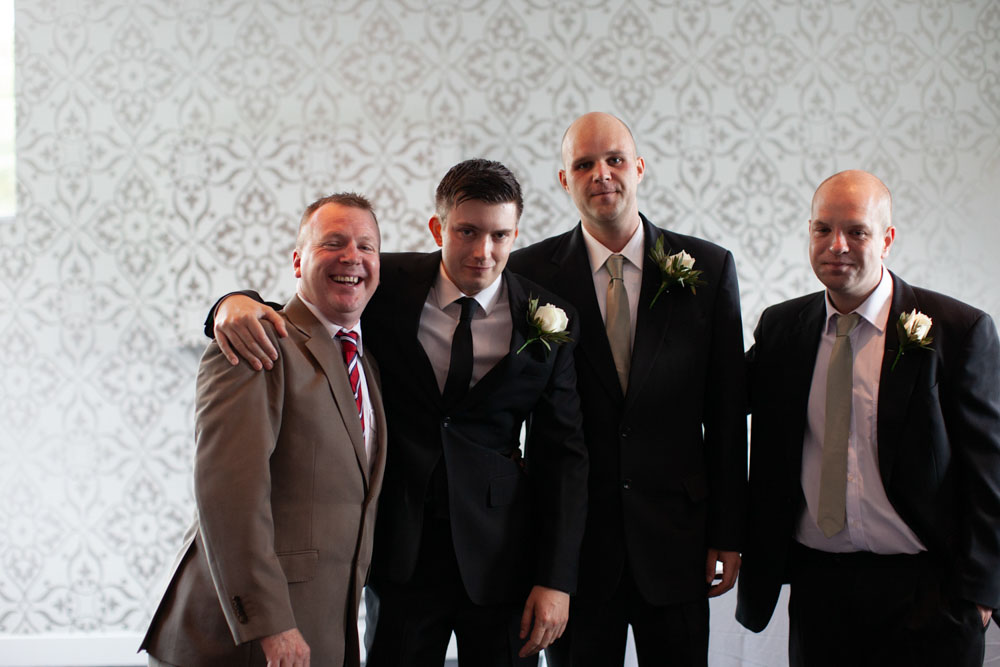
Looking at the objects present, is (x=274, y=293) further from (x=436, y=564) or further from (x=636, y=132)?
(x=436, y=564)

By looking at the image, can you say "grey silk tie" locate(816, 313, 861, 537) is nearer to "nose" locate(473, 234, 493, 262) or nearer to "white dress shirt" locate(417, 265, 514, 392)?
"white dress shirt" locate(417, 265, 514, 392)

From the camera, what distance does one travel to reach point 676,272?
7.20ft

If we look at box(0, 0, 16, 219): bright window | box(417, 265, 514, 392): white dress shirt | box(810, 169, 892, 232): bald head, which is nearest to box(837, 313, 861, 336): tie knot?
box(810, 169, 892, 232): bald head

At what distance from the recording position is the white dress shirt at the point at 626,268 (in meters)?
2.28

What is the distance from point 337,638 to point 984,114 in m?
3.96

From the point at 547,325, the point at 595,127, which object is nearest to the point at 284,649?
the point at 547,325

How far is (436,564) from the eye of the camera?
1979 mm

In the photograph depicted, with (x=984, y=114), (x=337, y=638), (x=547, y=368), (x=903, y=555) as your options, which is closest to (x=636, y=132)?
(x=984, y=114)

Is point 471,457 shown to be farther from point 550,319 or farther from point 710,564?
point 710,564

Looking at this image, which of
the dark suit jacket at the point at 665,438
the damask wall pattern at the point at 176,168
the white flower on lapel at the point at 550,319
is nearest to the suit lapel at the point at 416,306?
the white flower on lapel at the point at 550,319

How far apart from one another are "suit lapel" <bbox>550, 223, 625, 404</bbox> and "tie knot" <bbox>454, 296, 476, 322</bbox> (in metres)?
0.34

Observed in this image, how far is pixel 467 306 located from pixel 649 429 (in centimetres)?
62

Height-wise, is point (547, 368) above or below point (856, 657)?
above

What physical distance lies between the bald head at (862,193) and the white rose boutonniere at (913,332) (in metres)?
0.28
